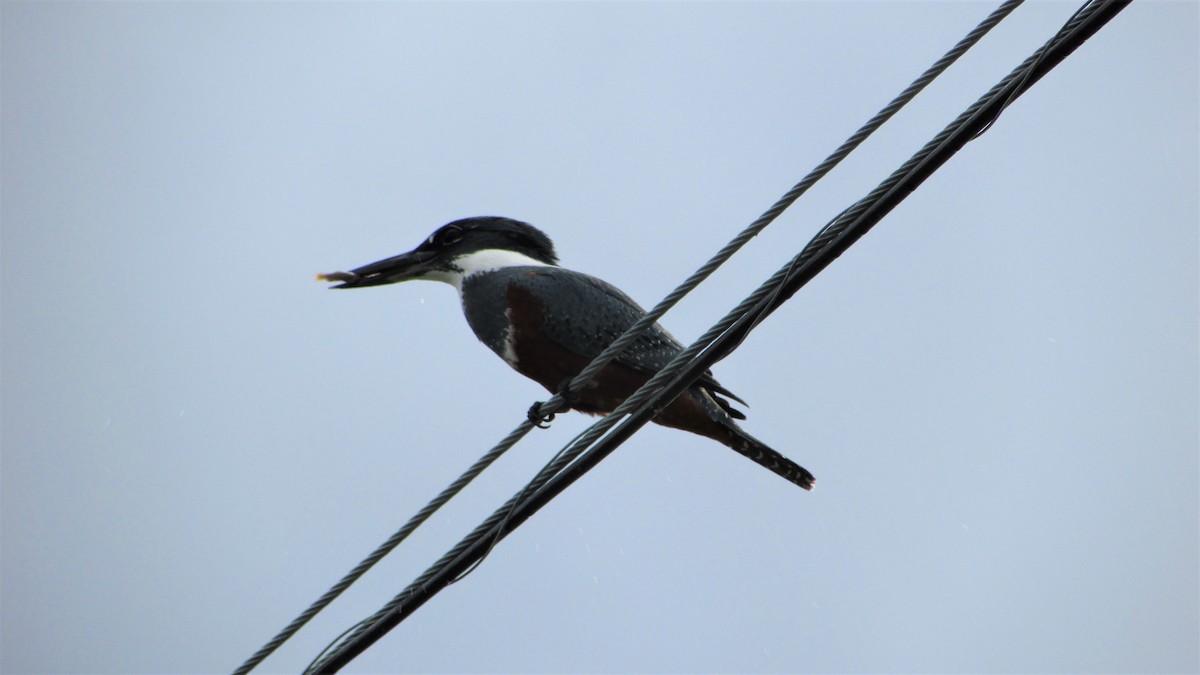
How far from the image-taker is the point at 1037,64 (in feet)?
7.82

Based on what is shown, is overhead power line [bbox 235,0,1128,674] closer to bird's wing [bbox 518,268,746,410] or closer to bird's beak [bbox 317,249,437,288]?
bird's wing [bbox 518,268,746,410]

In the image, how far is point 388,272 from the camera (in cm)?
471

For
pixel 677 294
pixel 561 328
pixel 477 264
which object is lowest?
pixel 677 294

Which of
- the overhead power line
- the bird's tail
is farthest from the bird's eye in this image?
the overhead power line

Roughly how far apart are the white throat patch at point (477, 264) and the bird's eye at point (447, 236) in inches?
4.6

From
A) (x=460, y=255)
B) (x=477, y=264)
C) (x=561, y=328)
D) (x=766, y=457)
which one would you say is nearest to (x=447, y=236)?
(x=460, y=255)

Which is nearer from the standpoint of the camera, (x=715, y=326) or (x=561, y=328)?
(x=715, y=326)

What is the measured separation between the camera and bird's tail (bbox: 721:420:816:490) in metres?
4.12

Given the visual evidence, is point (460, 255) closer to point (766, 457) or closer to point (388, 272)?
point (388, 272)

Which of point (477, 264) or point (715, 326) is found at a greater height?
point (477, 264)

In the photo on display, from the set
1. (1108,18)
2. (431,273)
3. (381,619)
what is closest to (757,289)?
(1108,18)

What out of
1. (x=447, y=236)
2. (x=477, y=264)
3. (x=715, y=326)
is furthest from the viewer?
(x=447, y=236)

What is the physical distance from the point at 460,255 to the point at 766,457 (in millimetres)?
1539

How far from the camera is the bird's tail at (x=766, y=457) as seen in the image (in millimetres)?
4121
